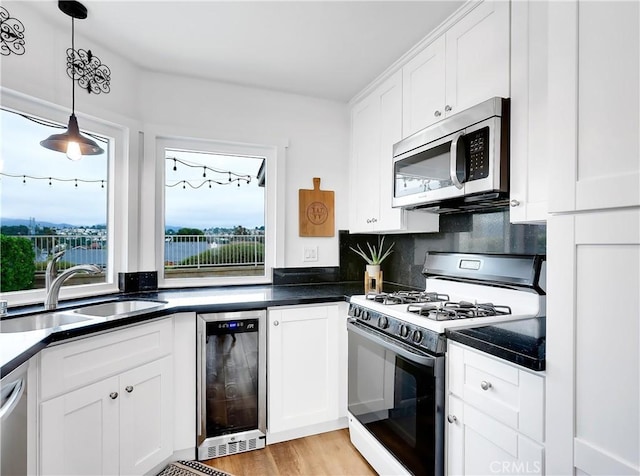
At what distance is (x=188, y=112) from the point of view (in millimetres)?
2576

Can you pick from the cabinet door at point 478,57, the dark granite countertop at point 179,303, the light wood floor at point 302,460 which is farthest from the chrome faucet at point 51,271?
the cabinet door at point 478,57

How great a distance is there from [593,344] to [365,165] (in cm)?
195

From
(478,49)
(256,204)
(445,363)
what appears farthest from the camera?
(256,204)

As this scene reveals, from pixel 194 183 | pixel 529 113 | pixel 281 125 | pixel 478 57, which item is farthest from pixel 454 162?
pixel 194 183

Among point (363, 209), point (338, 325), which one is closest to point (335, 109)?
point (363, 209)

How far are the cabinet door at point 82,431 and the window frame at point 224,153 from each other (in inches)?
41.3

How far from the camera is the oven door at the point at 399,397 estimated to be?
1.43 meters

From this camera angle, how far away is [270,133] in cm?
278

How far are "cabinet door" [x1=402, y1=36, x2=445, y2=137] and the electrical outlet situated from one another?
3.85 ft

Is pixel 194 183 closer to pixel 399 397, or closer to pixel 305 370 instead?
pixel 305 370

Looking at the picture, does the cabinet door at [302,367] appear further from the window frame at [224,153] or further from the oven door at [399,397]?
the window frame at [224,153]

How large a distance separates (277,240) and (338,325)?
86cm

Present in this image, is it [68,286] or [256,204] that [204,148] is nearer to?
[256,204]

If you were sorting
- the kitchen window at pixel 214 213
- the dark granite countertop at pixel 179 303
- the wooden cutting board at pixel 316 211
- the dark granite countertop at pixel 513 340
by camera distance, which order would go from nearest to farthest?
the dark granite countertop at pixel 513 340 → the dark granite countertop at pixel 179 303 → the kitchen window at pixel 214 213 → the wooden cutting board at pixel 316 211
